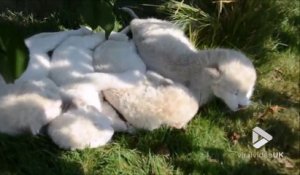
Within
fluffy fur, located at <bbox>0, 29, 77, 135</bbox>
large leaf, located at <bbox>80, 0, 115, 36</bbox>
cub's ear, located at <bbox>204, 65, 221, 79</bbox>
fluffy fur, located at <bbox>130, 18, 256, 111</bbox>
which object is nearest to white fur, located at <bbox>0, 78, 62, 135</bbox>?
fluffy fur, located at <bbox>0, 29, 77, 135</bbox>

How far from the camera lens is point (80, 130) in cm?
271

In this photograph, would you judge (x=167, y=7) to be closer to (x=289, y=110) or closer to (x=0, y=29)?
(x=289, y=110)

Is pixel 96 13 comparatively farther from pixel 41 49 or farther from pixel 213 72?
pixel 41 49

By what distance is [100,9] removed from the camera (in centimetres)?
109

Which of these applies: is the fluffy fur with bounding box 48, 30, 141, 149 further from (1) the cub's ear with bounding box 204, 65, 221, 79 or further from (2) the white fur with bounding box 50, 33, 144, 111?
(1) the cub's ear with bounding box 204, 65, 221, 79

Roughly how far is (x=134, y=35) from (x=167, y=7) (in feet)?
1.91

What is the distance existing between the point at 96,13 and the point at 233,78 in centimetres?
199

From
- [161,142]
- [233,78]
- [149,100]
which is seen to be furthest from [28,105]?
[233,78]

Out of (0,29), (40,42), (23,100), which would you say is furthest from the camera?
(40,42)

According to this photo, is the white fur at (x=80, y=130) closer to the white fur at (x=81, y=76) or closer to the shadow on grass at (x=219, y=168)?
the white fur at (x=81, y=76)

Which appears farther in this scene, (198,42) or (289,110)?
(198,42)

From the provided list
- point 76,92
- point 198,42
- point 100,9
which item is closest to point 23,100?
point 76,92

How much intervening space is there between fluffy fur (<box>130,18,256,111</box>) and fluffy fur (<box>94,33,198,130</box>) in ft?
0.32

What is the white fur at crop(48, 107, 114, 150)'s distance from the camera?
2.71 meters
